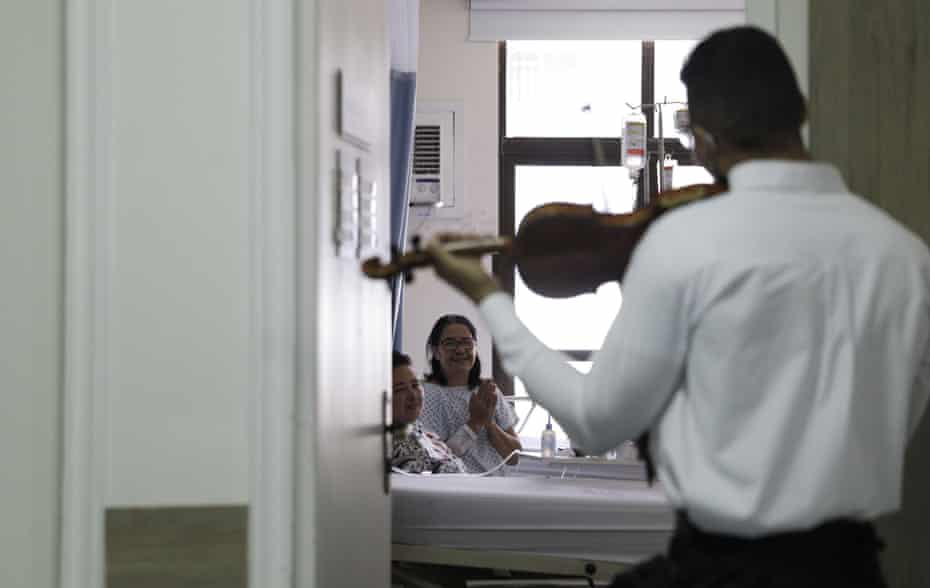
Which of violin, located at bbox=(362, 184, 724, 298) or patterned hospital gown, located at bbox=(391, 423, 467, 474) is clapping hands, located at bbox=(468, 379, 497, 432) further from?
violin, located at bbox=(362, 184, 724, 298)

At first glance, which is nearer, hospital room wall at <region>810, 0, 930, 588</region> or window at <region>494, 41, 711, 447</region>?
hospital room wall at <region>810, 0, 930, 588</region>

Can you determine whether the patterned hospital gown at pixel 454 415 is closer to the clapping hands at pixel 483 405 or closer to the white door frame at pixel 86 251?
the clapping hands at pixel 483 405

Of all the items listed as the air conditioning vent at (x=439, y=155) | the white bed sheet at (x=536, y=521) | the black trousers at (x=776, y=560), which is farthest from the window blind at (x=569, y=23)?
the black trousers at (x=776, y=560)

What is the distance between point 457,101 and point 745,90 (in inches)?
193

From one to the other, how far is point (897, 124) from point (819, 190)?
2.36 ft

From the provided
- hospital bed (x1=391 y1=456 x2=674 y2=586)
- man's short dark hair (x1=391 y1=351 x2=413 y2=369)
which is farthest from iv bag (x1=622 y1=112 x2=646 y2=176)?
hospital bed (x1=391 y1=456 x2=674 y2=586)

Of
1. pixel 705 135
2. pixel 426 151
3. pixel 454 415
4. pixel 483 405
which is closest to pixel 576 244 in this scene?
pixel 705 135

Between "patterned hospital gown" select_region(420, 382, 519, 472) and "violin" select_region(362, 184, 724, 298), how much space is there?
107 inches

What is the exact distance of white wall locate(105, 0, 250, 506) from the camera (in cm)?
187

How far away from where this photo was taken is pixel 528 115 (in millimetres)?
6289

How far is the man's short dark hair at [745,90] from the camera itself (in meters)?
1.34

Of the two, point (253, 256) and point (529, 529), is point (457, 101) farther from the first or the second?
point (253, 256)

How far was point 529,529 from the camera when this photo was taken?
3.46 metres

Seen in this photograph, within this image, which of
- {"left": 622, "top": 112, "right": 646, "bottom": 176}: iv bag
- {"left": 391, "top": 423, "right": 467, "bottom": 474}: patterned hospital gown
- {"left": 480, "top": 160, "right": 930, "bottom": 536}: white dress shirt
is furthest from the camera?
{"left": 622, "top": 112, "right": 646, "bottom": 176}: iv bag
